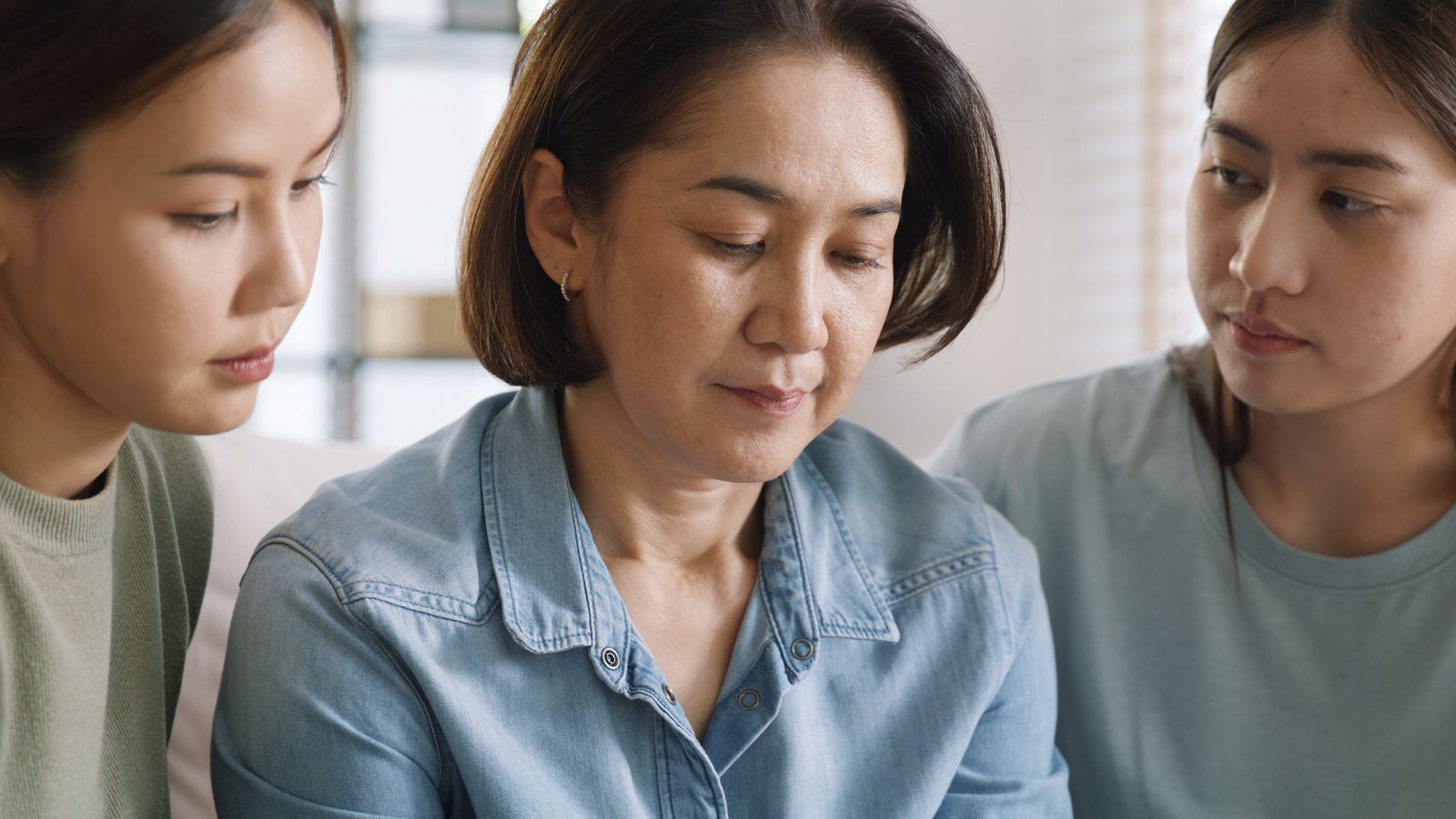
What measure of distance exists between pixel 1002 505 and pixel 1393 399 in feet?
1.39

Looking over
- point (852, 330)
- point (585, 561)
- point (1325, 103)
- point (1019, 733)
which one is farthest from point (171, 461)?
point (1325, 103)

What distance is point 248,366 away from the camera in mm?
966

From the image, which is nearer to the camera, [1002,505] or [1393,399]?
[1393,399]

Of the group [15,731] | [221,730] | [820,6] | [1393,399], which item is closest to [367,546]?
[221,730]

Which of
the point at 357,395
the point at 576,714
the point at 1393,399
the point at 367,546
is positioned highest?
the point at 1393,399

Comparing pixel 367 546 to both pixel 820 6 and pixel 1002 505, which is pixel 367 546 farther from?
pixel 1002 505

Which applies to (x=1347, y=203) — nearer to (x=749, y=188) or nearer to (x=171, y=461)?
(x=749, y=188)

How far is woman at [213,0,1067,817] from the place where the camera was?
3.64ft

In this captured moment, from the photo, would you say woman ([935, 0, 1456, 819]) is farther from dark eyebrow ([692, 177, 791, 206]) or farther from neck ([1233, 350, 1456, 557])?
dark eyebrow ([692, 177, 791, 206])

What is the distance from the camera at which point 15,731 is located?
0.92 meters

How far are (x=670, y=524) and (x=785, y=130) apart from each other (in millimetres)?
390

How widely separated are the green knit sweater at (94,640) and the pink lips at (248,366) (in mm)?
154

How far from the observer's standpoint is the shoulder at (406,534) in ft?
3.68

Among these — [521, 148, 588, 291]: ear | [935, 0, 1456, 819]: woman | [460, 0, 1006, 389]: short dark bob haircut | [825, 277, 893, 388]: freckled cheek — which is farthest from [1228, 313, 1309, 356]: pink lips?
[521, 148, 588, 291]: ear
